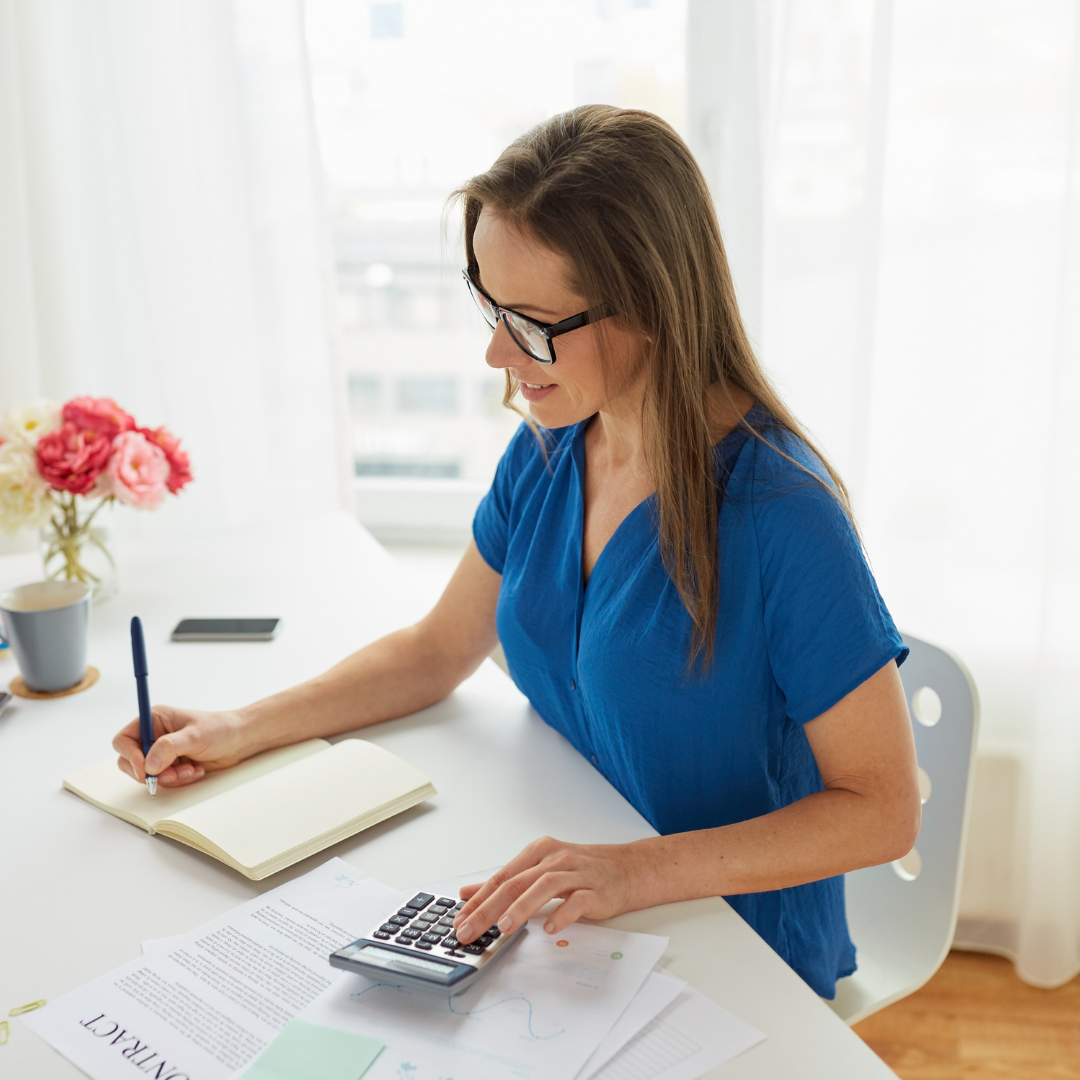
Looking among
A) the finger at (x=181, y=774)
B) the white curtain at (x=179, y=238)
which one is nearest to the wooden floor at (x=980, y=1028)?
the finger at (x=181, y=774)

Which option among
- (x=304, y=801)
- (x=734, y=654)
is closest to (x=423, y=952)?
(x=304, y=801)

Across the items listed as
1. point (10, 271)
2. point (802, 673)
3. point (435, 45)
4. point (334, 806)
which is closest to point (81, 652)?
point (334, 806)

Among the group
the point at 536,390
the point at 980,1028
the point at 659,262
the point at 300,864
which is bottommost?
the point at 980,1028

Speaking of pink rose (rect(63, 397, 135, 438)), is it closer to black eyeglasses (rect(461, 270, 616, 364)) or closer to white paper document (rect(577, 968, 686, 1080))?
black eyeglasses (rect(461, 270, 616, 364))

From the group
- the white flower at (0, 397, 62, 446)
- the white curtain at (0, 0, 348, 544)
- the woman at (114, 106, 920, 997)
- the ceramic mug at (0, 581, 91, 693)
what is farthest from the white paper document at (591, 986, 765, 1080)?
the white curtain at (0, 0, 348, 544)

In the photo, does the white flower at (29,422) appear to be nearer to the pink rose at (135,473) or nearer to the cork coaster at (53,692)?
the pink rose at (135,473)

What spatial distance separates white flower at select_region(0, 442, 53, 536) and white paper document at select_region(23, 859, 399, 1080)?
32.0 inches

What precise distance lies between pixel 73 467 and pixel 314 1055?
986 millimetres

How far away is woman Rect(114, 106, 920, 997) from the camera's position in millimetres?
896

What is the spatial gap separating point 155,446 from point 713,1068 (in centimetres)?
119

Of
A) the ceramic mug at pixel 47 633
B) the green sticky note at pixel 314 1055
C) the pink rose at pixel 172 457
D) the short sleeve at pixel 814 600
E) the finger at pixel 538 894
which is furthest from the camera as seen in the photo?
the pink rose at pixel 172 457

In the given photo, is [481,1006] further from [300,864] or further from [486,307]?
[486,307]

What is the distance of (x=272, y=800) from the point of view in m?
0.97

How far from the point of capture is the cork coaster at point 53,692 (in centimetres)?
125
